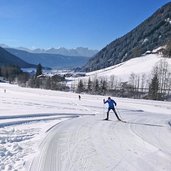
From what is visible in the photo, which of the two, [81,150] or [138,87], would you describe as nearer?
[81,150]

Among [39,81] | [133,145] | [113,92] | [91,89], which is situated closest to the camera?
[133,145]

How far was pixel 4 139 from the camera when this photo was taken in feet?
42.1

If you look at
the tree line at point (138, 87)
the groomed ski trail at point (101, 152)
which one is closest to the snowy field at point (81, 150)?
the groomed ski trail at point (101, 152)

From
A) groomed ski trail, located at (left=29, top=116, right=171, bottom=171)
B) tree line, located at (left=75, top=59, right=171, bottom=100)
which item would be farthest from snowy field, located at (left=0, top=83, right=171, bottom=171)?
tree line, located at (left=75, top=59, right=171, bottom=100)

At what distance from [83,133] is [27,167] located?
6231mm

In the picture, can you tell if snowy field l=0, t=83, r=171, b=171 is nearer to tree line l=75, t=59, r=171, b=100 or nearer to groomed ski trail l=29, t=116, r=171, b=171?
groomed ski trail l=29, t=116, r=171, b=171

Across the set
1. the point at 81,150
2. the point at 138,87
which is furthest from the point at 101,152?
the point at 138,87

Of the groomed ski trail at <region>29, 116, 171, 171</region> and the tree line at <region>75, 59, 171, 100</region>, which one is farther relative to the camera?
the tree line at <region>75, 59, 171, 100</region>

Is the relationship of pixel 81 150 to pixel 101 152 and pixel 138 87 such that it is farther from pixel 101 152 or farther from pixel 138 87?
pixel 138 87

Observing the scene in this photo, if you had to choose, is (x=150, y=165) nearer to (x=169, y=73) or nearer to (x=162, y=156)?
(x=162, y=156)

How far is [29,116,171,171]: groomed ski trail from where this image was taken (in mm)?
9172

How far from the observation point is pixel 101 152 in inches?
429

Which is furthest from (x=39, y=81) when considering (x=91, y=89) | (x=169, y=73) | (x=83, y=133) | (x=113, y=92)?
(x=83, y=133)

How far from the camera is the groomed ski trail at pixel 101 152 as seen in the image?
9172 millimetres
